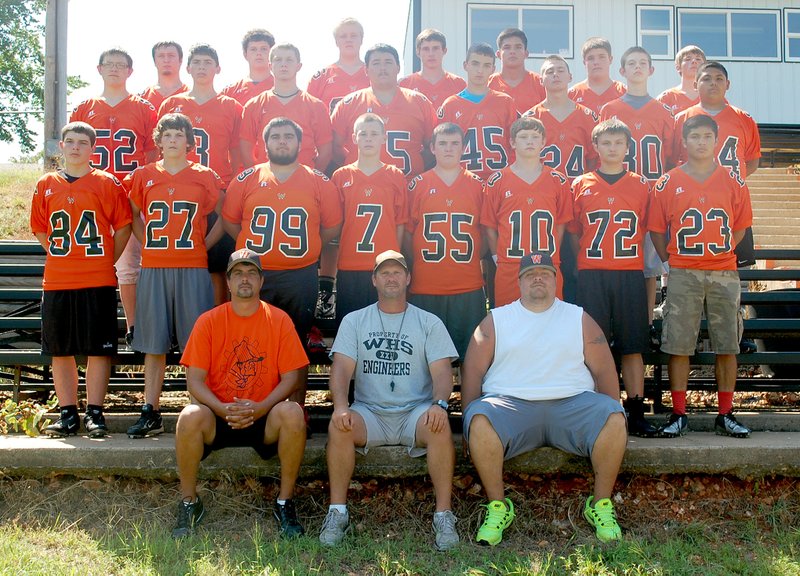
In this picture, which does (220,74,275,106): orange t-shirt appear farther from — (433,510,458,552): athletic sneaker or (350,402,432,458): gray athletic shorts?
(433,510,458,552): athletic sneaker

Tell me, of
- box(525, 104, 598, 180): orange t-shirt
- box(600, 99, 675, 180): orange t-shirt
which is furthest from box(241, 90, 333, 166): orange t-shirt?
box(600, 99, 675, 180): orange t-shirt

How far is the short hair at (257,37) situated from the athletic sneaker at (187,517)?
4.02m

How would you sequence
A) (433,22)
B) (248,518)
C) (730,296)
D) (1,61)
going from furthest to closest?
(1,61)
(433,22)
(730,296)
(248,518)

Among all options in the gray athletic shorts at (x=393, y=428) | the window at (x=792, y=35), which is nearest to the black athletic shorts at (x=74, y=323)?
the gray athletic shorts at (x=393, y=428)

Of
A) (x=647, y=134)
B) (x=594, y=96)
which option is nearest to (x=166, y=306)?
(x=647, y=134)

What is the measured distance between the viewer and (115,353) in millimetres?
5125

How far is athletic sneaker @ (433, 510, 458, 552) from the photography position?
4.01 m

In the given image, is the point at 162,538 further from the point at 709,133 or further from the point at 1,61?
the point at 1,61

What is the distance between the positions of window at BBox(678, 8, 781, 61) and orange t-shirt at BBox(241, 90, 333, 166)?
1219 cm

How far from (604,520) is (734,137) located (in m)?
3.17

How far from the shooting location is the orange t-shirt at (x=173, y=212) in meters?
5.06

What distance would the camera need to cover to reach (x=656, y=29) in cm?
1544

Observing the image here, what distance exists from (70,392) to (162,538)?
5.03ft

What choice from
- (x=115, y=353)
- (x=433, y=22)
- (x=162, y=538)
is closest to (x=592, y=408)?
(x=162, y=538)
